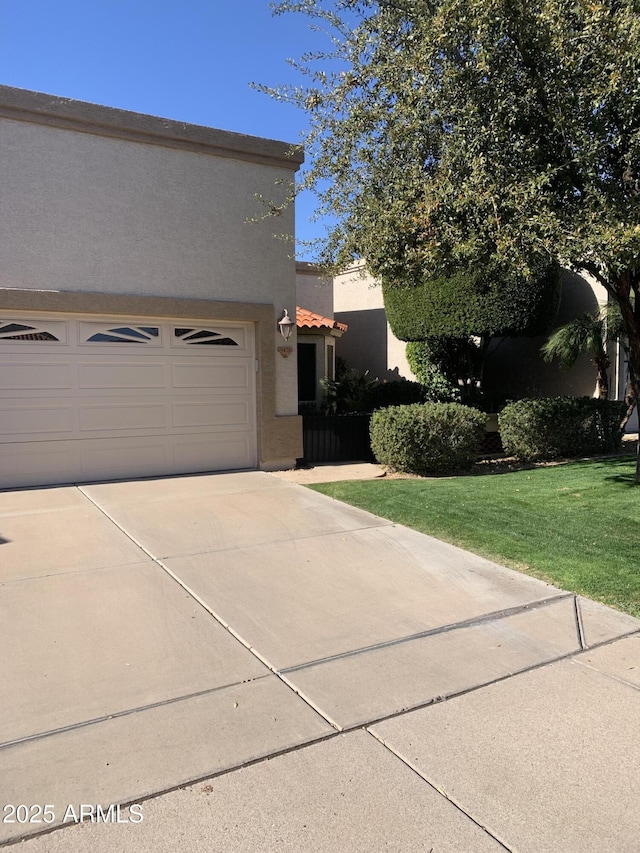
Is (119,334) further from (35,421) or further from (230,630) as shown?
(230,630)

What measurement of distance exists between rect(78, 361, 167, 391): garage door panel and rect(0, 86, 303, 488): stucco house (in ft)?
0.07

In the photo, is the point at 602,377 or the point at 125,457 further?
the point at 602,377

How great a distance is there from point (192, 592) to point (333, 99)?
6388 mm

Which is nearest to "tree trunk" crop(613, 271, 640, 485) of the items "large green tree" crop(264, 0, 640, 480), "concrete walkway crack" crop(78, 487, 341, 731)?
"large green tree" crop(264, 0, 640, 480)

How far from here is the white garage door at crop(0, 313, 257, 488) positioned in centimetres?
875

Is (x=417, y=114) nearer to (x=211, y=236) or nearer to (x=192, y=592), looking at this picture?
(x=211, y=236)

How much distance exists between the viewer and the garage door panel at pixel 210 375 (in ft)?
32.2

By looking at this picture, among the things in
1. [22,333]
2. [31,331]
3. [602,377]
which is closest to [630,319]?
[602,377]

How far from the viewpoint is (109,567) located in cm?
528

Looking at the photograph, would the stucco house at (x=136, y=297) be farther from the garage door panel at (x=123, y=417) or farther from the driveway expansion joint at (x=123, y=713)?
the driveway expansion joint at (x=123, y=713)

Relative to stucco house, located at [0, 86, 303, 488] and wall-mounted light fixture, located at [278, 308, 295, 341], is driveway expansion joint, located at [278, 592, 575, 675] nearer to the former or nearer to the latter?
stucco house, located at [0, 86, 303, 488]

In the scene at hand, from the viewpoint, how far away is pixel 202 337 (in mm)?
10000

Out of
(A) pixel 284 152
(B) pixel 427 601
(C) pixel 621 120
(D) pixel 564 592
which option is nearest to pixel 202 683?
(B) pixel 427 601

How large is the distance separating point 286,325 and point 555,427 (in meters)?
4.99
